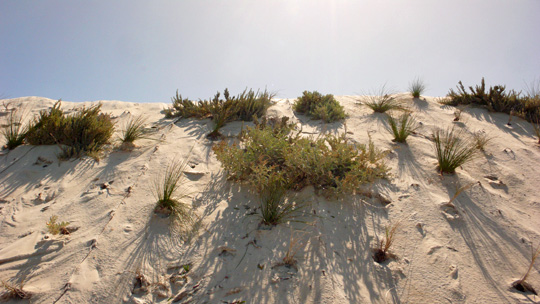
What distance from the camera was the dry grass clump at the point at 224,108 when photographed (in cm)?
501

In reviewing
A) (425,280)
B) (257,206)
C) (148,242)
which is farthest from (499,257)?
(148,242)

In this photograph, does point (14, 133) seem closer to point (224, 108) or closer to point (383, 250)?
point (224, 108)

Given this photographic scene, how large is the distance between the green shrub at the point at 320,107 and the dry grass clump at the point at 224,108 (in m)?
0.78

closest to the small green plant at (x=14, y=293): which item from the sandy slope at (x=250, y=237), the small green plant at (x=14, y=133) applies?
the sandy slope at (x=250, y=237)

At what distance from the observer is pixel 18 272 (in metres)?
2.23

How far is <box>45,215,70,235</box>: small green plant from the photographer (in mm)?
2580

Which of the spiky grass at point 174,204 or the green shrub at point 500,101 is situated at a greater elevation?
the green shrub at point 500,101

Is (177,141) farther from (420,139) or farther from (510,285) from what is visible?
(510,285)

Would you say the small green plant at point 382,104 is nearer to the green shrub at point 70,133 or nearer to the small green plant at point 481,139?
the small green plant at point 481,139

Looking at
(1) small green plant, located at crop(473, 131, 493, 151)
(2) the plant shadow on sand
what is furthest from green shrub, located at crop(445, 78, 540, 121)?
(2) the plant shadow on sand

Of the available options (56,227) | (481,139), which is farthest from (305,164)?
(481,139)

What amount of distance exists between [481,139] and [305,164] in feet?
10.9

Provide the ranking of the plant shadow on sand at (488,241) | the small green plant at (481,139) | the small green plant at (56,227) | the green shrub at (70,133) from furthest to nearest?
the small green plant at (481,139) → the green shrub at (70,133) → the small green plant at (56,227) → the plant shadow on sand at (488,241)

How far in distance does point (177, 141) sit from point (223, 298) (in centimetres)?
281
